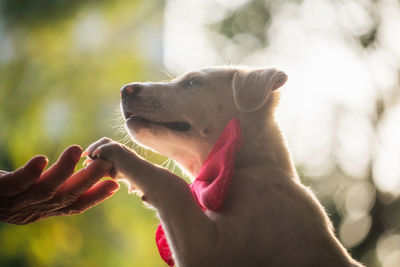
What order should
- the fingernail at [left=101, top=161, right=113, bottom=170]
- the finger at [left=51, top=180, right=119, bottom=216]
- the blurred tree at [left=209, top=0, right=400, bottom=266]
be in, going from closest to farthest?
the fingernail at [left=101, top=161, right=113, bottom=170] → the finger at [left=51, top=180, right=119, bottom=216] → the blurred tree at [left=209, top=0, right=400, bottom=266]

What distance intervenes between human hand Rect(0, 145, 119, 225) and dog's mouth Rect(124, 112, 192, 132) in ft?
0.92

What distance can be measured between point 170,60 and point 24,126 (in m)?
1.37

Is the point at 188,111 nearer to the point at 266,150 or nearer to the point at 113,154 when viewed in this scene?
the point at 266,150

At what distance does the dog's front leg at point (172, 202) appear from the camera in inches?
43.3

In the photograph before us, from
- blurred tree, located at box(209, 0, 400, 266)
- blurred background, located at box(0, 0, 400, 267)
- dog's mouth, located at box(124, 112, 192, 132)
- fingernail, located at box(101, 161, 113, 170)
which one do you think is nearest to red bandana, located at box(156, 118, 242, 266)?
dog's mouth, located at box(124, 112, 192, 132)

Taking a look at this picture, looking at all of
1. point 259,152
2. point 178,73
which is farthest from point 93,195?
point 178,73

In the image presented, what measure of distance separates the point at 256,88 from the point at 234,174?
1.02 ft

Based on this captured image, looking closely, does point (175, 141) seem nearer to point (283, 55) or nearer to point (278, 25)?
point (283, 55)

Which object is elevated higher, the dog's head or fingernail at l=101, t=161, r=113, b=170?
fingernail at l=101, t=161, r=113, b=170

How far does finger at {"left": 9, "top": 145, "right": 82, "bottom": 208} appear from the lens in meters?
1.08

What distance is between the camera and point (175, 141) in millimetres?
1433

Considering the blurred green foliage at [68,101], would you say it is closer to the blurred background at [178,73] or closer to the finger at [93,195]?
the blurred background at [178,73]

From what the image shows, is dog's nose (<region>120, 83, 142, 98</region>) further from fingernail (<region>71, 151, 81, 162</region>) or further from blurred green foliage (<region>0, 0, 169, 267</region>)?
blurred green foliage (<region>0, 0, 169, 267</region>)

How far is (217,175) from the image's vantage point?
1.28 meters
